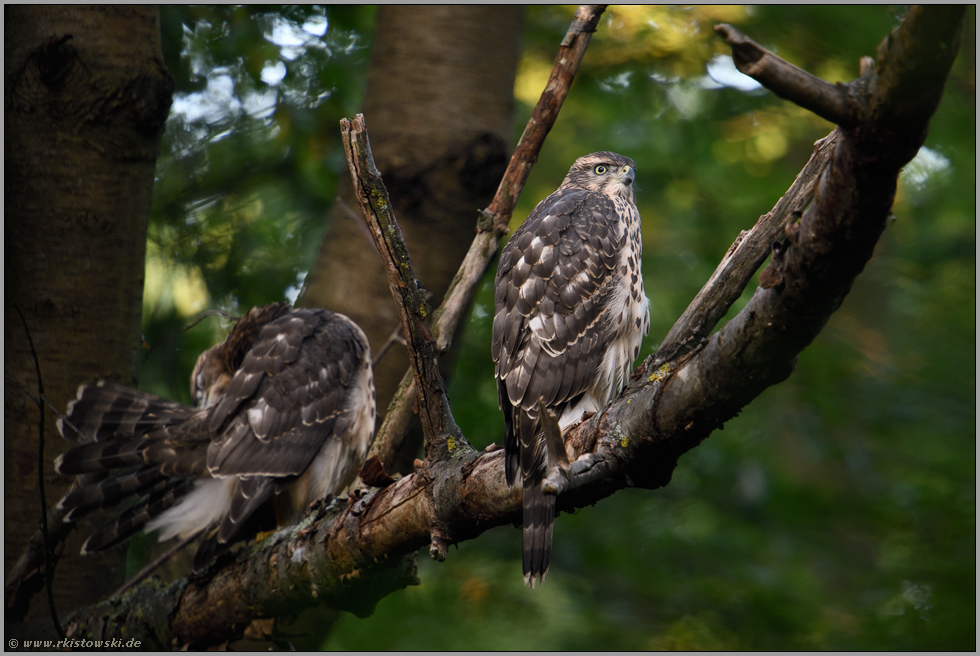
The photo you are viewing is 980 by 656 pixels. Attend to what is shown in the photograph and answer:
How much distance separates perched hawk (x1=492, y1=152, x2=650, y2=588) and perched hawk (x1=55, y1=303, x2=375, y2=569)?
1.11m

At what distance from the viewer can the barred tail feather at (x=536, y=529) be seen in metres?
2.22

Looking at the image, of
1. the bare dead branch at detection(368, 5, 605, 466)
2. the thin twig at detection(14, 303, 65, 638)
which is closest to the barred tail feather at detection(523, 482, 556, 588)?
the bare dead branch at detection(368, 5, 605, 466)

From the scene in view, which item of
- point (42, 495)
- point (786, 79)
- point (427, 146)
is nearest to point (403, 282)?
point (786, 79)

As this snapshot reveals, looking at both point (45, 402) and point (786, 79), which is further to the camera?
point (45, 402)

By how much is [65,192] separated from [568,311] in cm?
224

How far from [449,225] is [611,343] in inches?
49.7

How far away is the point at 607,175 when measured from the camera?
4188mm

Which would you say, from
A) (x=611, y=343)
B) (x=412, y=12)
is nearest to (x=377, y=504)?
(x=611, y=343)

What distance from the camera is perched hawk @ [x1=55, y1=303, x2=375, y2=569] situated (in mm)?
3412

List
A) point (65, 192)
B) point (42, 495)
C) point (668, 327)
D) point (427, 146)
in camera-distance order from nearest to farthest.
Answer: point (42, 495) < point (65, 192) < point (427, 146) < point (668, 327)

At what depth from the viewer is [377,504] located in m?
2.67

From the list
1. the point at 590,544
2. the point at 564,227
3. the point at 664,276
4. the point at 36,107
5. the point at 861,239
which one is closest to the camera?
the point at 861,239

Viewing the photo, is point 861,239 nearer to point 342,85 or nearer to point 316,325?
point 316,325

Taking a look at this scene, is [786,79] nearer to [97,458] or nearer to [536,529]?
[536,529]
